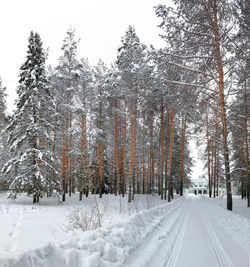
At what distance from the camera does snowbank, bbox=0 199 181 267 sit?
2.59 metres

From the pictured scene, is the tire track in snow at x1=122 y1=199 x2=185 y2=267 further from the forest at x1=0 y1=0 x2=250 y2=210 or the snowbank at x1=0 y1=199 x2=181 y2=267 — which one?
the forest at x1=0 y1=0 x2=250 y2=210

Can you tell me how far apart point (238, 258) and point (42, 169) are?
491 inches

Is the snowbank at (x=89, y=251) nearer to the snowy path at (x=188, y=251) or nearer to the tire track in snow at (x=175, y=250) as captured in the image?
the snowy path at (x=188, y=251)

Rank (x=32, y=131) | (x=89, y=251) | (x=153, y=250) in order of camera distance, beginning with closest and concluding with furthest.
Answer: (x=89, y=251), (x=153, y=250), (x=32, y=131)

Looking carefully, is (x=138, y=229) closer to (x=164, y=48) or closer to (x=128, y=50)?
(x=164, y=48)

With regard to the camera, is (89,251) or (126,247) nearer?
(89,251)

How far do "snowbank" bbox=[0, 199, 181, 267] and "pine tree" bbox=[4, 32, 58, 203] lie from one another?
380 inches

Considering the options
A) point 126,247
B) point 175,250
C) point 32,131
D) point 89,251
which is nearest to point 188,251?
point 175,250

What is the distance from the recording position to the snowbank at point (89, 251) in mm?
2591

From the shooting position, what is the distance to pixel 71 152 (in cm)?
1539

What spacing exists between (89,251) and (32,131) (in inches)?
461

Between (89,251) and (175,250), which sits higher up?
(89,251)

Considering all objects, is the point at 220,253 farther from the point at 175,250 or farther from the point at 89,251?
the point at 89,251

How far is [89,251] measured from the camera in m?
3.38
